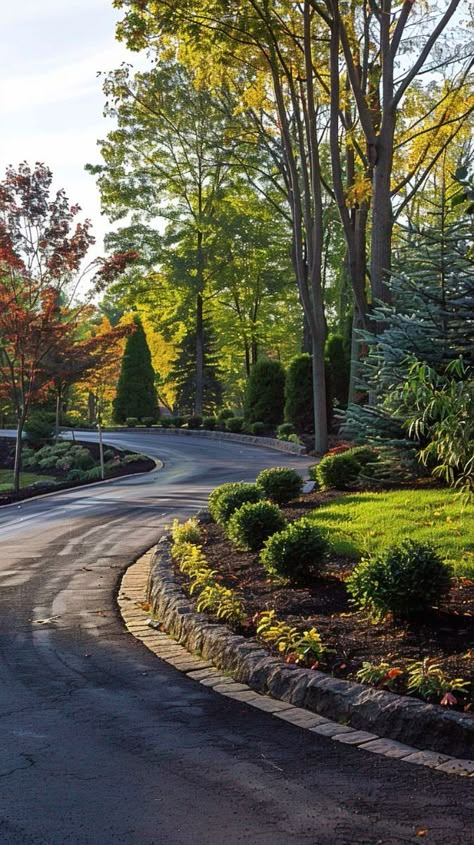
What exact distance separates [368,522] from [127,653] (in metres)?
3.40

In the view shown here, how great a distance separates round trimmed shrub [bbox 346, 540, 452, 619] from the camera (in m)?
6.30

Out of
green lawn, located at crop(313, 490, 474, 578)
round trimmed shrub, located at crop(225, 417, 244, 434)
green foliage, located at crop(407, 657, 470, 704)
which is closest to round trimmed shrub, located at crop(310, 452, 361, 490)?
green lawn, located at crop(313, 490, 474, 578)

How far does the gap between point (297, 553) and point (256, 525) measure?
1828 mm

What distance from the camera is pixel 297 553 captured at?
25.6ft

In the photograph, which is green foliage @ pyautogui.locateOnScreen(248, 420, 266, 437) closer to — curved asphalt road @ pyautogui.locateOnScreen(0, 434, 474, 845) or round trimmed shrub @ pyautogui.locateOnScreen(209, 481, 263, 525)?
round trimmed shrub @ pyautogui.locateOnScreen(209, 481, 263, 525)

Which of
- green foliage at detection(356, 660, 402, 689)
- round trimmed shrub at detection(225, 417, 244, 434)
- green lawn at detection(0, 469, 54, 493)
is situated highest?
round trimmed shrub at detection(225, 417, 244, 434)

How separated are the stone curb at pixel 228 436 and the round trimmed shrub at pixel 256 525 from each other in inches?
723

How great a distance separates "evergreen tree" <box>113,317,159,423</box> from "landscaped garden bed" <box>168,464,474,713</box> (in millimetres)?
39771

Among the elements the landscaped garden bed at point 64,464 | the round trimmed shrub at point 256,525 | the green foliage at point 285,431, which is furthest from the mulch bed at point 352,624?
the green foliage at point 285,431

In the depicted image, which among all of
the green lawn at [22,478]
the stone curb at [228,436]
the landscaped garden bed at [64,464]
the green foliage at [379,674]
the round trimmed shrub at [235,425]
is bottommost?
the green lawn at [22,478]

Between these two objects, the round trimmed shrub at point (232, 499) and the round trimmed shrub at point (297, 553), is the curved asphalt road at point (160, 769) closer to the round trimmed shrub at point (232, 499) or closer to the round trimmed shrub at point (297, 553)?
the round trimmed shrub at point (297, 553)

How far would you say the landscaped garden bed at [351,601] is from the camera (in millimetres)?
5453

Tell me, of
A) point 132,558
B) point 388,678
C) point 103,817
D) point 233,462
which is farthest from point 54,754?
point 233,462

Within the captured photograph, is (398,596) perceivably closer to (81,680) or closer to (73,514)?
(81,680)
